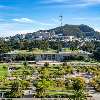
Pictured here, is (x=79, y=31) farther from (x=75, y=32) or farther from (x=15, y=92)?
(x=15, y=92)

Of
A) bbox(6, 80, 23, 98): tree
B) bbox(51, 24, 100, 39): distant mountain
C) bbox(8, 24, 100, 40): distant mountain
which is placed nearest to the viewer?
bbox(6, 80, 23, 98): tree

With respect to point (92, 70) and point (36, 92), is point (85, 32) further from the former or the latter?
point (36, 92)

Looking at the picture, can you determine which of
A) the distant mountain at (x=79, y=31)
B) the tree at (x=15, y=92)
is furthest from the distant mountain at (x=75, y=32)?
the tree at (x=15, y=92)

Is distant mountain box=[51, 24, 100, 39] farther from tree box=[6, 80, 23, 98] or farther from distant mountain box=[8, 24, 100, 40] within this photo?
tree box=[6, 80, 23, 98]

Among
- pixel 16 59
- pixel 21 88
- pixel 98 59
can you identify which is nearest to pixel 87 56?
pixel 98 59

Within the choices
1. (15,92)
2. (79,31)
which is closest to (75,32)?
(79,31)

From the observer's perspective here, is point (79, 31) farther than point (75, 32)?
Yes

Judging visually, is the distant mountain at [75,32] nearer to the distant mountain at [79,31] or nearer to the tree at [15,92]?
the distant mountain at [79,31]

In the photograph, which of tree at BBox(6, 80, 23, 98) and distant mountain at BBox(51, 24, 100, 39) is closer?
tree at BBox(6, 80, 23, 98)

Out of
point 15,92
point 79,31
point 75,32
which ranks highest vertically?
point 79,31

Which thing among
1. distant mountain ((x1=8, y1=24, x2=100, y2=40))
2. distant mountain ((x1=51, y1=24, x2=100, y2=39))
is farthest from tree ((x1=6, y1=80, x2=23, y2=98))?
distant mountain ((x1=51, y1=24, x2=100, y2=39))

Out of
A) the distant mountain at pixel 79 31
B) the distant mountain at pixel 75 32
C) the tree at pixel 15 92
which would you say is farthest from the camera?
the distant mountain at pixel 79 31
